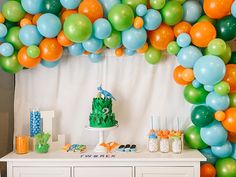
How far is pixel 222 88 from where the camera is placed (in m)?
2.51

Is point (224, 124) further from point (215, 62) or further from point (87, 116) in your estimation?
point (87, 116)

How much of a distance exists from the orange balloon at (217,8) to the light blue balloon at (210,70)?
0.33 m

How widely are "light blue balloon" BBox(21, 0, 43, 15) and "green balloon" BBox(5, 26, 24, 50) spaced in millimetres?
193

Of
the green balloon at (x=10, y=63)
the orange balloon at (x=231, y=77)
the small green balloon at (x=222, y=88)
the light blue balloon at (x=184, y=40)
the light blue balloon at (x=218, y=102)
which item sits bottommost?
the light blue balloon at (x=218, y=102)

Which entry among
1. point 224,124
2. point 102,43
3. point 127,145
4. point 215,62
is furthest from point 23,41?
point 224,124

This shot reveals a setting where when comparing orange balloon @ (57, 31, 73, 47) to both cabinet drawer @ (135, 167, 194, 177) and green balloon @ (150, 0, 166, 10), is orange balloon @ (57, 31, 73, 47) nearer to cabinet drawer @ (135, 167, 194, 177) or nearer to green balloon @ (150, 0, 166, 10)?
green balloon @ (150, 0, 166, 10)

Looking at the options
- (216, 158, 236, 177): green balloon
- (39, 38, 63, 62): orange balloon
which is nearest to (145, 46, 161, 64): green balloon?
(39, 38, 63, 62): orange balloon

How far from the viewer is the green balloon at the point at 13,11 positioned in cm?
268

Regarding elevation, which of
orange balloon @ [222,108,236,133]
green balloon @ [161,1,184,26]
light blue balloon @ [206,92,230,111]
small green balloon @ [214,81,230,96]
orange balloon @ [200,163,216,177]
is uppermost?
green balloon @ [161,1,184,26]

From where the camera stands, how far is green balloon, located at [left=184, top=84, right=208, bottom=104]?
2.72 m

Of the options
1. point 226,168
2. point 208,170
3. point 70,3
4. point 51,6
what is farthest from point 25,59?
point 226,168

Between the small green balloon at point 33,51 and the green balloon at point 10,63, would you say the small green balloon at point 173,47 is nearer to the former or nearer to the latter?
the small green balloon at point 33,51

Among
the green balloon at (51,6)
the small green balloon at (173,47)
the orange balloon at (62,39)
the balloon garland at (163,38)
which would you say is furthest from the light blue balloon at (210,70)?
the green balloon at (51,6)

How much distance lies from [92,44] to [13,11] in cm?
66
